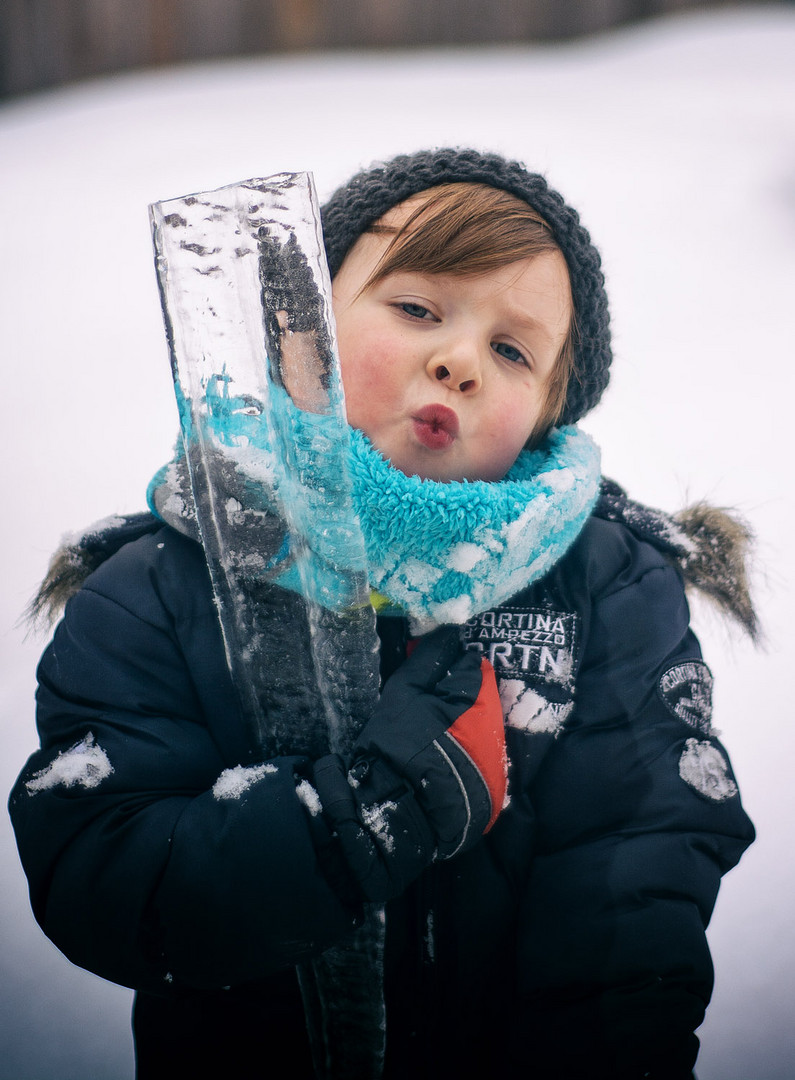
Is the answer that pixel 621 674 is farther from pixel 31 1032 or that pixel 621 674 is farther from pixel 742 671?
pixel 31 1032

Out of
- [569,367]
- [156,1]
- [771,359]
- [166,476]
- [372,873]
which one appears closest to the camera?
[372,873]

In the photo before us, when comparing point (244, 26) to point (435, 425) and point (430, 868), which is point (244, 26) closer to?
point (435, 425)

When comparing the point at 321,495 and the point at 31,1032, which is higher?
the point at 321,495

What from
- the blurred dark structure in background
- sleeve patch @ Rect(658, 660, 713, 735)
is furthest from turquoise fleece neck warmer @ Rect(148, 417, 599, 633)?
the blurred dark structure in background

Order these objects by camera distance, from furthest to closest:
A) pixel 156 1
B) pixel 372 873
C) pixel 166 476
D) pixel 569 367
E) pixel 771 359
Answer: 1. pixel 156 1
2. pixel 771 359
3. pixel 569 367
4. pixel 166 476
5. pixel 372 873

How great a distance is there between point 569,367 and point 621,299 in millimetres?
231

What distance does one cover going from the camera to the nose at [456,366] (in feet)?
1.82

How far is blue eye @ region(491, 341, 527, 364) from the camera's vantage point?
597 mm

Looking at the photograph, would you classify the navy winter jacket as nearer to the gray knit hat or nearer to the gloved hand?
the gloved hand

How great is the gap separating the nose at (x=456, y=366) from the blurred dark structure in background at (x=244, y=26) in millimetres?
707

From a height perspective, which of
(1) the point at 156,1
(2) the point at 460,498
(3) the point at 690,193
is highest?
(1) the point at 156,1

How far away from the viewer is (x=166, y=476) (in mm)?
586

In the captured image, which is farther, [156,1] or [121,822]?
[156,1]

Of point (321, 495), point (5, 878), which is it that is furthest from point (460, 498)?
point (5, 878)
